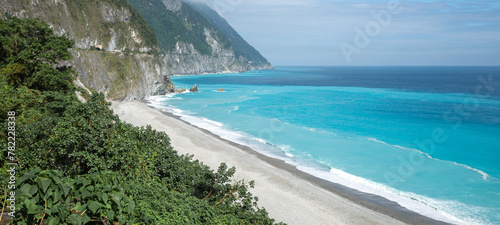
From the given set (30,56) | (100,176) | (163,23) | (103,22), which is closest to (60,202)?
(100,176)

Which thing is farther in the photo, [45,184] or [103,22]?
[103,22]

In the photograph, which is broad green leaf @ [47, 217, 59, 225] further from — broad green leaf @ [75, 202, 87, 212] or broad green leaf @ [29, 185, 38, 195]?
broad green leaf @ [29, 185, 38, 195]

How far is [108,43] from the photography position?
74.4 metres

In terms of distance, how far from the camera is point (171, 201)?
9477 millimetres

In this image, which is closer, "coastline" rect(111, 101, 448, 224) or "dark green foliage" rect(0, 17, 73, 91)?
"coastline" rect(111, 101, 448, 224)

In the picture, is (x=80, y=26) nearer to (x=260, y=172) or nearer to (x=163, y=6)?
(x=260, y=172)

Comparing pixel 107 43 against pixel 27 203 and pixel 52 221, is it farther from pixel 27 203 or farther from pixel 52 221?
pixel 52 221

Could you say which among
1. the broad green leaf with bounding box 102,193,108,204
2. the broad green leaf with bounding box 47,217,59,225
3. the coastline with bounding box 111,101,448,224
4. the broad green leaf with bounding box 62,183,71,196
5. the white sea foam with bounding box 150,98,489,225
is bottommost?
the coastline with bounding box 111,101,448,224

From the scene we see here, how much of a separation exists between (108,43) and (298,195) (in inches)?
2779

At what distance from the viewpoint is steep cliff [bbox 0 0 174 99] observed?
50375 millimetres

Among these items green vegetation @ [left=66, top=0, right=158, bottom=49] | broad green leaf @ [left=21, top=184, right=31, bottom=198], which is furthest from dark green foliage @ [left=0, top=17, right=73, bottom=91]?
green vegetation @ [left=66, top=0, right=158, bottom=49]

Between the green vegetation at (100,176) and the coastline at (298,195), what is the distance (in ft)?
20.4

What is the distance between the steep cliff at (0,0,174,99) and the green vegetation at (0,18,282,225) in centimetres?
3613

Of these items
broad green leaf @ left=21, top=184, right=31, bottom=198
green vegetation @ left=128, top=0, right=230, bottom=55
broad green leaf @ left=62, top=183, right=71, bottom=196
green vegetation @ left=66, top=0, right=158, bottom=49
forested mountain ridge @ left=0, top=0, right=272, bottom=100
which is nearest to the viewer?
broad green leaf @ left=21, top=184, right=31, bottom=198
